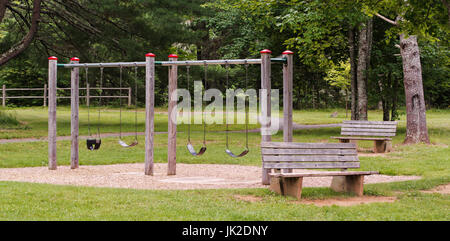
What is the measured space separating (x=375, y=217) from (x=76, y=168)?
285 inches

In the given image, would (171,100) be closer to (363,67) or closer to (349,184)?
(349,184)

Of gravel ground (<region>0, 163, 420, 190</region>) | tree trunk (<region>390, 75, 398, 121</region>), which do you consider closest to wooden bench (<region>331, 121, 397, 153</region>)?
gravel ground (<region>0, 163, 420, 190</region>)

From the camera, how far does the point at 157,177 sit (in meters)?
11.1

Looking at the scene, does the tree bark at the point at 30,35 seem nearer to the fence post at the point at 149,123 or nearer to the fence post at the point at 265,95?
the fence post at the point at 149,123

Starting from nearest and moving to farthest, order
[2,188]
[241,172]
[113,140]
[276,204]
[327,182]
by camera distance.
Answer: [276,204], [2,188], [327,182], [241,172], [113,140]

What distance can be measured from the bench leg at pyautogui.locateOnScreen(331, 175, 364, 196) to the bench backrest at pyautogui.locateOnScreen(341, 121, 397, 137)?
7820 mm

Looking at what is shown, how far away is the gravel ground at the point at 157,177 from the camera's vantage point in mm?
10055

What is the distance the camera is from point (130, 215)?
6.75 meters

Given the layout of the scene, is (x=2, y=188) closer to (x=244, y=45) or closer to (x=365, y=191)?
(x=365, y=191)

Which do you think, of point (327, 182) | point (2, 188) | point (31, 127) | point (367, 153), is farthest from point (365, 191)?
point (31, 127)

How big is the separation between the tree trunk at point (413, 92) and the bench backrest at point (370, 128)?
1.27 m

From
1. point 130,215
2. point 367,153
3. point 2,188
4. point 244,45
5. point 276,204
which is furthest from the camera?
point 244,45

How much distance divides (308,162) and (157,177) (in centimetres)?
327

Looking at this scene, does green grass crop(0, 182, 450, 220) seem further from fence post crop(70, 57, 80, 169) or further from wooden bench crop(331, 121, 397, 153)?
wooden bench crop(331, 121, 397, 153)
